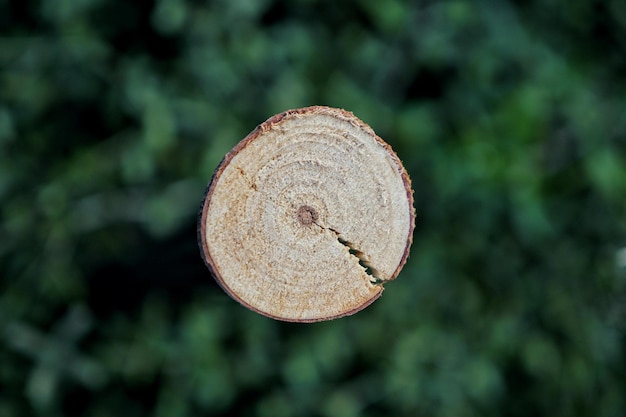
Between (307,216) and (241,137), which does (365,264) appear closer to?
(307,216)

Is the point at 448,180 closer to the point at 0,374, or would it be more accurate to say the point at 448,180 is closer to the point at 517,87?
the point at 517,87

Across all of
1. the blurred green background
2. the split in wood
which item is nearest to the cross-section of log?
the split in wood

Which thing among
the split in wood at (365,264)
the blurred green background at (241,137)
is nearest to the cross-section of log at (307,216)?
the split in wood at (365,264)

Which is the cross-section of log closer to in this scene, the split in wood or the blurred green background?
the split in wood

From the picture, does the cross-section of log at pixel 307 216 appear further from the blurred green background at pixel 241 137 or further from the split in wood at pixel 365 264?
the blurred green background at pixel 241 137

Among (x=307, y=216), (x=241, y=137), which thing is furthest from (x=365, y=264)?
(x=241, y=137)
